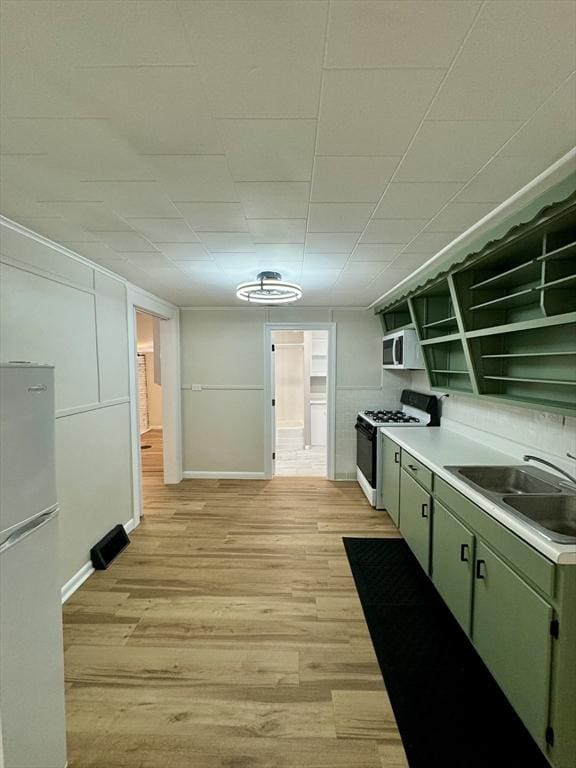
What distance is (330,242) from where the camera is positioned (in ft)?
7.20

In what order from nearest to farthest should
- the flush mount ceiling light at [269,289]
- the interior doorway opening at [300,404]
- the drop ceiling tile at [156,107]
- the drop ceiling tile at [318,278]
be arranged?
1. the drop ceiling tile at [156,107]
2. the flush mount ceiling light at [269,289]
3. the drop ceiling tile at [318,278]
4. the interior doorway opening at [300,404]

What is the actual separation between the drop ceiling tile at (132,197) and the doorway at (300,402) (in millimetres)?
2975

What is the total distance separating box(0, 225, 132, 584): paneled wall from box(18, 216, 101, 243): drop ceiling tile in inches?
3.8

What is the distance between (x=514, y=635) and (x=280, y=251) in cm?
243

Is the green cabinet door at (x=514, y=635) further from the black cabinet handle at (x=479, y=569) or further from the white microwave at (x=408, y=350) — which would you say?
the white microwave at (x=408, y=350)

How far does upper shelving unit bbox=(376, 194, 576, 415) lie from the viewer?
1.68 metres

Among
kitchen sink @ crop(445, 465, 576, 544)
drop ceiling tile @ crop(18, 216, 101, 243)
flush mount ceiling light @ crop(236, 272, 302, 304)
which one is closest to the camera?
kitchen sink @ crop(445, 465, 576, 544)

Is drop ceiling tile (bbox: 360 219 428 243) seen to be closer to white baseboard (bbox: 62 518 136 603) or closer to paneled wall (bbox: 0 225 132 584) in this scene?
paneled wall (bbox: 0 225 132 584)

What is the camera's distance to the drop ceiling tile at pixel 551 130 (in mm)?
1003

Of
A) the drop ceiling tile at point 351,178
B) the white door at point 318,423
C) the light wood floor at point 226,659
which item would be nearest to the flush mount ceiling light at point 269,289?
the drop ceiling tile at point 351,178

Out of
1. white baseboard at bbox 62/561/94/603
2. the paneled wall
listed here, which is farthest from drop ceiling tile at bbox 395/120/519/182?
white baseboard at bbox 62/561/94/603

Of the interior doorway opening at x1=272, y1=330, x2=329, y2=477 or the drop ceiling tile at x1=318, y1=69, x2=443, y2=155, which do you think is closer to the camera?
the drop ceiling tile at x1=318, y1=69, x2=443, y2=155

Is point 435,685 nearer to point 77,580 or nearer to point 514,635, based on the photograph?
point 514,635

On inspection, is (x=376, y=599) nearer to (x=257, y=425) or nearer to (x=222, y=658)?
(x=222, y=658)
